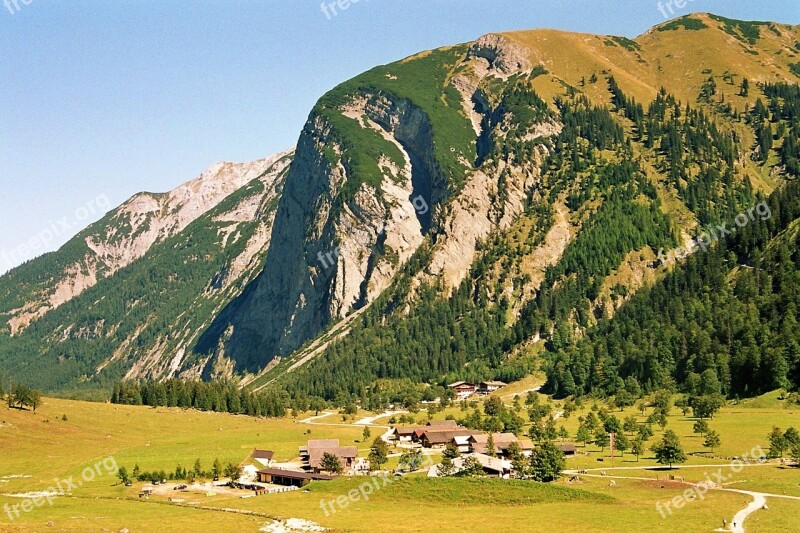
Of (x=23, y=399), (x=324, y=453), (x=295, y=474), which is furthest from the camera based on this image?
(x=23, y=399)

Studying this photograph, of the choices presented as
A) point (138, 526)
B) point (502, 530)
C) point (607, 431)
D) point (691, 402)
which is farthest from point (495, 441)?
point (138, 526)

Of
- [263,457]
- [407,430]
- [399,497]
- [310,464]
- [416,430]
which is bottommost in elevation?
[399,497]

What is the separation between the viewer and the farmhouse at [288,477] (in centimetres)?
11731

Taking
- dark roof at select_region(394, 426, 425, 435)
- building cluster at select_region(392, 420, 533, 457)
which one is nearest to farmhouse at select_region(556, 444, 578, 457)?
building cluster at select_region(392, 420, 533, 457)

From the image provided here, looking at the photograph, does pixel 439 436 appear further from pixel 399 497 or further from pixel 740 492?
pixel 740 492

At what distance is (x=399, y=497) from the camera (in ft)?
334

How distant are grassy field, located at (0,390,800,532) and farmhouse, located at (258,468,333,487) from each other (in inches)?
281

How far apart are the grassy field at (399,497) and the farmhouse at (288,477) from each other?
713 cm

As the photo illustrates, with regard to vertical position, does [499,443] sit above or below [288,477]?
above

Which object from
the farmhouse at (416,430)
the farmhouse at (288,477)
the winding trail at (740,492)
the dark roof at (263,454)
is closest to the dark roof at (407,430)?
the farmhouse at (416,430)

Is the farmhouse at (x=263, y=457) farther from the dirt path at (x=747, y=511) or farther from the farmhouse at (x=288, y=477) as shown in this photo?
the dirt path at (x=747, y=511)

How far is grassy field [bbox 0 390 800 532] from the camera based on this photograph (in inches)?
3238

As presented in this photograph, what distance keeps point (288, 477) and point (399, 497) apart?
23661 millimetres

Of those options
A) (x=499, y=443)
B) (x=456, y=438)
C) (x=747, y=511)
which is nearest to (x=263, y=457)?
(x=456, y=438)
